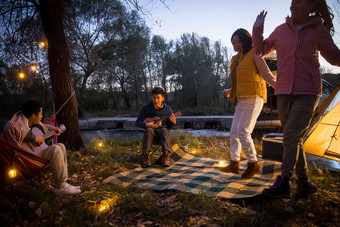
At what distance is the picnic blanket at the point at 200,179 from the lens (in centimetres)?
239

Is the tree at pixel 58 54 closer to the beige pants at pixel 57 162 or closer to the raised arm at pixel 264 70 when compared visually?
the beige pants at pixel 57 162

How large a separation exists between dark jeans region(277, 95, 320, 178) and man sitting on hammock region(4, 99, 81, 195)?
224 cm

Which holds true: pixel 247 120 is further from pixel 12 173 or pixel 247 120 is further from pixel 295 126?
pixel 12 173

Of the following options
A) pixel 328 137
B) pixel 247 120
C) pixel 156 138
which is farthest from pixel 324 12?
pixel 156 138

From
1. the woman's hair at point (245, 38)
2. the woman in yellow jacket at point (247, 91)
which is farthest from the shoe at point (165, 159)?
the woman's hair at point (245, 38)

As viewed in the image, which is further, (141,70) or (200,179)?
(141,70)

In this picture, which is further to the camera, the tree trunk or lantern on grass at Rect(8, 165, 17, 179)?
the tree trunk

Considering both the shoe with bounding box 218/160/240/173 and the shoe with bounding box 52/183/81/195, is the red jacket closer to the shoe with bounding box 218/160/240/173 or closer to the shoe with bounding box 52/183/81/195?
the shoe with bounding box 218/160/240/173

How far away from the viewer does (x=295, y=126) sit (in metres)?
1.89

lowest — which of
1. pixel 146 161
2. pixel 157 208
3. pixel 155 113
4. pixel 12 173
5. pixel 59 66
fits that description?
pixel 157 208

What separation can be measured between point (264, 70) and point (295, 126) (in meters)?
0.88

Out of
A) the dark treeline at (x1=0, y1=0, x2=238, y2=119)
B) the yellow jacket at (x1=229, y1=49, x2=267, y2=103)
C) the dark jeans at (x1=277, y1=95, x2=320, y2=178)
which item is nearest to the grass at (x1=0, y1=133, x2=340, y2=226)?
the dark jeans at (x1=277, y1=95, x2=320, y2=178)

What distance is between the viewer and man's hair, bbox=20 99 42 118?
2350 mm

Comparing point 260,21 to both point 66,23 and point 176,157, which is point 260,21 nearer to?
point 176,157
